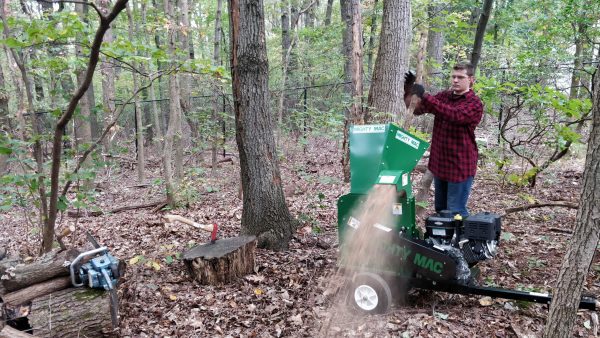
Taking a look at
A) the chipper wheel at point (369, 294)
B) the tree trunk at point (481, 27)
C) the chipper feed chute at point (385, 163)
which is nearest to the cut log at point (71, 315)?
the chipper wheel at point (369, 294)

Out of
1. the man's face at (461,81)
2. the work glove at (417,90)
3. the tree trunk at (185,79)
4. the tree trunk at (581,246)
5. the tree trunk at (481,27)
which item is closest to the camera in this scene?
the tree trunk at (581,246)

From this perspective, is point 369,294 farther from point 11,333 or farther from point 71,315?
point 11,333

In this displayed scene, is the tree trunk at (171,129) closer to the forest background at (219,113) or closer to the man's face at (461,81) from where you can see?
the forest background at (219,113)

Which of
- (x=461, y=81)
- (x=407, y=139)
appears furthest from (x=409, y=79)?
(x=407, y=139)

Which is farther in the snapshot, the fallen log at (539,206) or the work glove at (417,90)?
the fallen log at (539,206)

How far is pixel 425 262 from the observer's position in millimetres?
Answer: 3322

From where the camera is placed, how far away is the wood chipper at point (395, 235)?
10.9ft

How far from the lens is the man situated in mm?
3701

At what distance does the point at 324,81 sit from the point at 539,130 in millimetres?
Answer: 10583

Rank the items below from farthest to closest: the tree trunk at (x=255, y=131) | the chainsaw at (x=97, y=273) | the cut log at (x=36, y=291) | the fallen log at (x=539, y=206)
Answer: the fallen log at (x=539, y=206), the tree trunk at (x=255, y=131), the chainsaw at (x=97, y=273), the cut log at (x=36, y=291)

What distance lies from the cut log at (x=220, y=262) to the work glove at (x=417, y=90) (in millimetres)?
2296

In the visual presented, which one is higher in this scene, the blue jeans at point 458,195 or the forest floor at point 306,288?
the blue jeans at point 458,195

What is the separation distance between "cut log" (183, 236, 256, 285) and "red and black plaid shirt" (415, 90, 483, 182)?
2183 millimetres

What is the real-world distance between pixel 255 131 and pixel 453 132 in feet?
7.17
